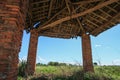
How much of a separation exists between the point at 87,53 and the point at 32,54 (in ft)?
10.5

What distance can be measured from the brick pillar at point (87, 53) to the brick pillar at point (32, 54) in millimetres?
2877

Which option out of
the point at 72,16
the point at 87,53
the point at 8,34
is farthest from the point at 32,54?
the point at 8,34

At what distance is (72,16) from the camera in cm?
772

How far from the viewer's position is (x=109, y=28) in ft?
32.3

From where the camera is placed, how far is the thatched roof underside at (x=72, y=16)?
24.6 feet

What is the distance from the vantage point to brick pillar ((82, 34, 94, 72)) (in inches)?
410

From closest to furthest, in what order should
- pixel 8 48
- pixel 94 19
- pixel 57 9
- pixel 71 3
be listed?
pixel 8 48 < pixel 71 3 < pixel 57 9 < pixel 94 19

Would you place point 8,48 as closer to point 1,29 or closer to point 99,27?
point 1,29

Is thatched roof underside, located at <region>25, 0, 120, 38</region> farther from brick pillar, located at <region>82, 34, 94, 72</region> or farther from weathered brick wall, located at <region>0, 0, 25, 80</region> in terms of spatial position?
weathered brick wall, located at <region>0, 0, 25, 80</region>

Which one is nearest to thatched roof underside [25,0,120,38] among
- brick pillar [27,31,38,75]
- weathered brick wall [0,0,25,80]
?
brick pillar [27,31,38,75]

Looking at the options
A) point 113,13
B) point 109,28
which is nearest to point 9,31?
point 113,13

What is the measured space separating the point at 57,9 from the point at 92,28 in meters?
3.03

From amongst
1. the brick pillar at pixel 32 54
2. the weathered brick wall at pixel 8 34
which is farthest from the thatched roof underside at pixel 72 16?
the weathered brick wall at pixel 8 34

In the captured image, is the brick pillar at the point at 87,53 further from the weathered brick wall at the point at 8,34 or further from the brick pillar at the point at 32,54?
the weathered brick wall at the point at 8,34
